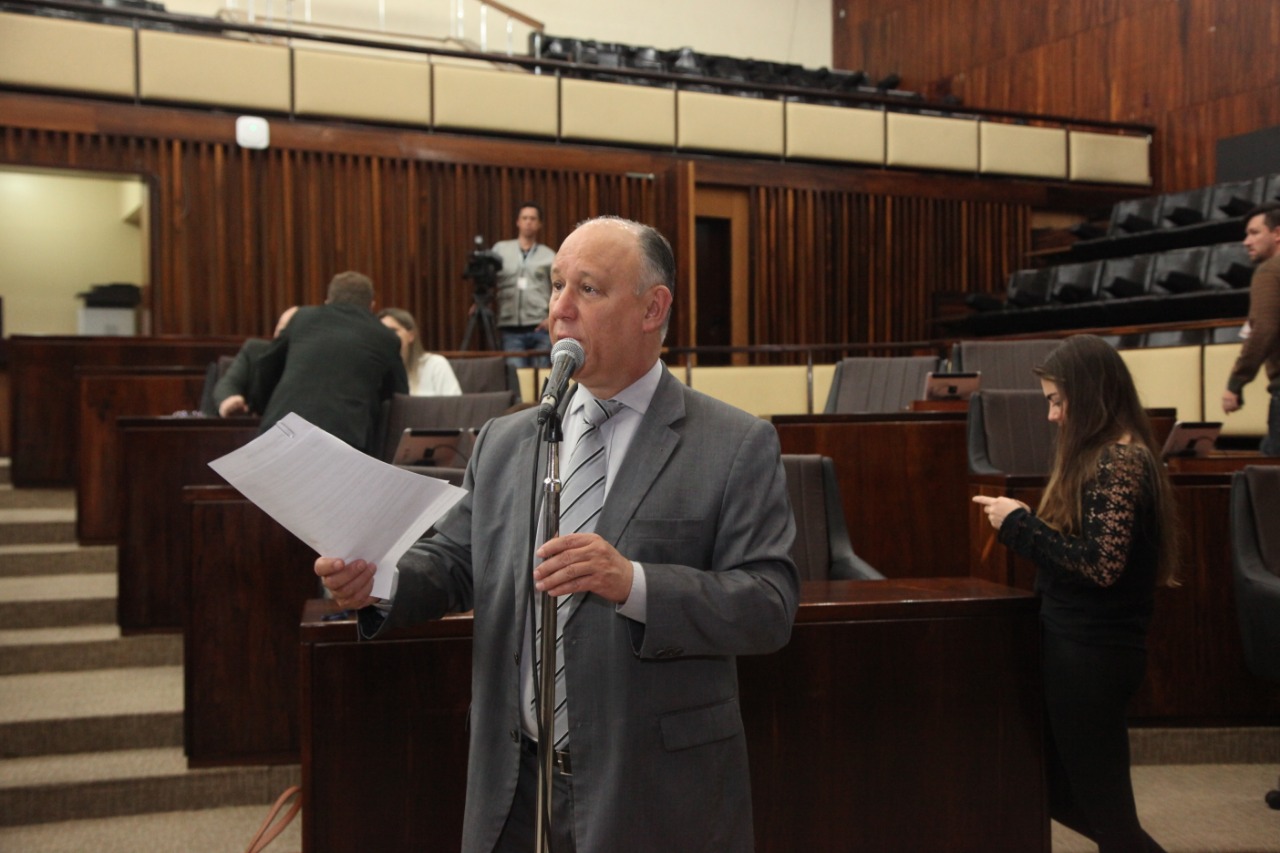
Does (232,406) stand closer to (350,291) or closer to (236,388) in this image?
(236,388)

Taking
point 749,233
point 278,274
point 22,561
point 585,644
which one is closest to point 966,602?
point 585,644

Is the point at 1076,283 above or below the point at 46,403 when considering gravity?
above

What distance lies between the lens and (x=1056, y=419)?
7.22ft

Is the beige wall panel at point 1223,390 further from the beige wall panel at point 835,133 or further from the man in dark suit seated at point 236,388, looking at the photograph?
the man in dark suit seated at point 236,388

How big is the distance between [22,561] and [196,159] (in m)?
3.32

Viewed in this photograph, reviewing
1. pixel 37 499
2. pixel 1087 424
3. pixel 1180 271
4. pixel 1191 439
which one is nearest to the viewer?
pixel 1087 424

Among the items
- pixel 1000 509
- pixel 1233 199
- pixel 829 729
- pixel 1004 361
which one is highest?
pixel 1233 199

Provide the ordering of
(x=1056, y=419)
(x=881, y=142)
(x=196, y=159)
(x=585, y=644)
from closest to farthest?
(x=585, y=644), (x=1056, y=419), (x=196, y=159), (x=881, y=142)

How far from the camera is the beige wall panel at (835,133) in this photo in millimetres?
8258

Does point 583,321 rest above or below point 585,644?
above

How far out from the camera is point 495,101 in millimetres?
7328

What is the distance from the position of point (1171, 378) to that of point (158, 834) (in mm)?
4798

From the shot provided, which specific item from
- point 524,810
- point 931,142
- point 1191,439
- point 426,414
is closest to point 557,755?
point 524,810

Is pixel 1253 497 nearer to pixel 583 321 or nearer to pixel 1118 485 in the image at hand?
pixel 1118 485
